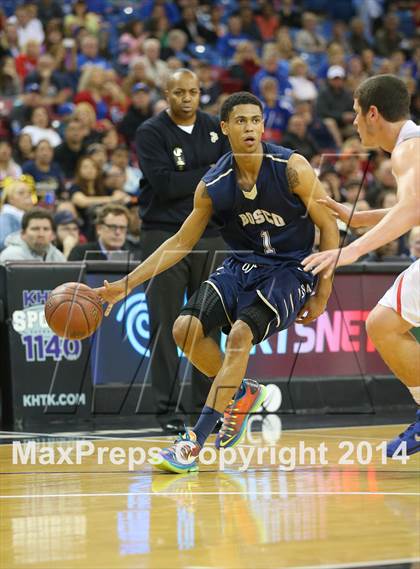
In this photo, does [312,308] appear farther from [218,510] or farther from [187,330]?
[218,510]

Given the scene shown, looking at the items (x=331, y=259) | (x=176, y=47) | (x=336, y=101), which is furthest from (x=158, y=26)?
(x=331, y=259)

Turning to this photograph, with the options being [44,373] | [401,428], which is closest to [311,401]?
[401,428]

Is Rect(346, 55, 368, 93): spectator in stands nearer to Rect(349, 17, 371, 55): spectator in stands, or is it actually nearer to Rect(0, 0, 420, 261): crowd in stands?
Rect(0, 0, 420, 261): crowd in stands

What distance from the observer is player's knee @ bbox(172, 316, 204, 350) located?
6332mm

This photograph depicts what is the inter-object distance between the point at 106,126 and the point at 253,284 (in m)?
8.57

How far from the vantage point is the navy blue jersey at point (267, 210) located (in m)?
6.45

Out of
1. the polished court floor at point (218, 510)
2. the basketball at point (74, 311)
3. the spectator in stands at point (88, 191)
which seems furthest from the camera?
the spectator in stands at point (88, 191)

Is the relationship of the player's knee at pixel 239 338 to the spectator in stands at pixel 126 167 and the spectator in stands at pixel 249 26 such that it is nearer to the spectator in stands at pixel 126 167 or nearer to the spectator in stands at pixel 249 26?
the spectator in stands at pixel 126 167

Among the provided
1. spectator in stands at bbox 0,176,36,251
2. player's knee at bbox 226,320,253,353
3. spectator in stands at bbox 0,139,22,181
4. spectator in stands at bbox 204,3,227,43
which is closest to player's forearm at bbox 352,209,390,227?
player's knee at bbox 226,320,253,353

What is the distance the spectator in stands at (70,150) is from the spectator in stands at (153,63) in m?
3.06

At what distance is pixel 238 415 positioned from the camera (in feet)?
21.3

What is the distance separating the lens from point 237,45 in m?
18.9

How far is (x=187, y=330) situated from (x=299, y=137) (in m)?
9.33
